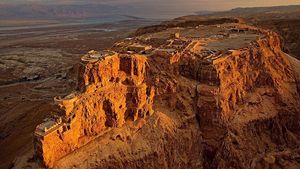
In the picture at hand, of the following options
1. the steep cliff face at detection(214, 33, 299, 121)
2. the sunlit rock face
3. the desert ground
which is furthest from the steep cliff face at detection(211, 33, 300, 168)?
the desert ground

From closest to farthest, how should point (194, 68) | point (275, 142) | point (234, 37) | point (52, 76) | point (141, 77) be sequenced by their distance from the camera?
point (141, 77) < point (194, 68) < point (275, 142) < point (234, 37) < point (52, 76)

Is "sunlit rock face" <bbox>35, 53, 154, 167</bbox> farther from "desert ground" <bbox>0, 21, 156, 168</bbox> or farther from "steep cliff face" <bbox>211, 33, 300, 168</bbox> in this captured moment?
"desert ground" <bbox>0, 21, 156, 168</bbox>

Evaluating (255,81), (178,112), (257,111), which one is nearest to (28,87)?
(255,81)

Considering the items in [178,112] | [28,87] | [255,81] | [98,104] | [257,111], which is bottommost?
[28,87]

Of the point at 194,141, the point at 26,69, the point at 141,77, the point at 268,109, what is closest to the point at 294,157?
the point at 268,109

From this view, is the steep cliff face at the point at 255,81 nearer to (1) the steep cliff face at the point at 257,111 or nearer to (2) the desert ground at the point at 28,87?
(1) the steep cliff face at the point at 257,111

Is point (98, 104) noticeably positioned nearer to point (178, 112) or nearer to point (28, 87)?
point (178, 112)

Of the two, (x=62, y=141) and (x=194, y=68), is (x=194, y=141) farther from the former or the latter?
(x=62, y=141)
